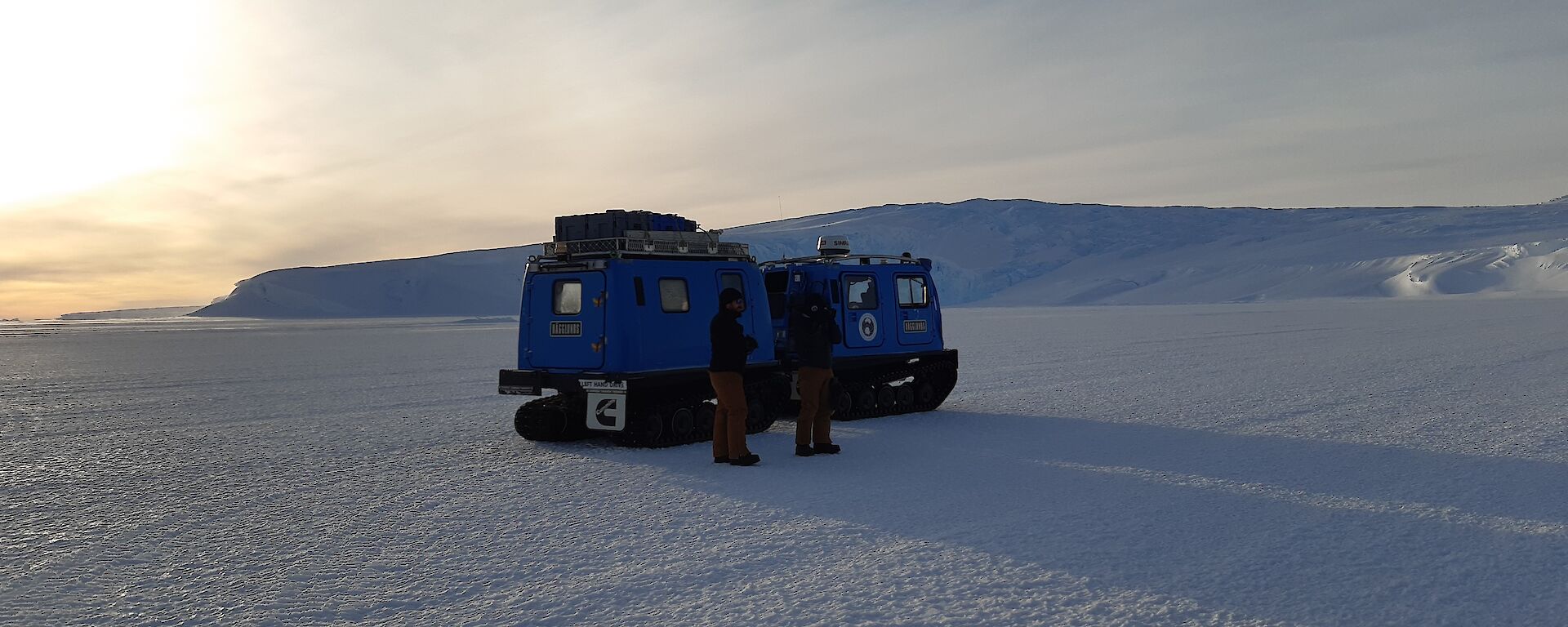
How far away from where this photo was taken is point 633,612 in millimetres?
5184

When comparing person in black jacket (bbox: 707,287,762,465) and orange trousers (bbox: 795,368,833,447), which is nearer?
person in black jacket (bbox: 707,287,762,465)

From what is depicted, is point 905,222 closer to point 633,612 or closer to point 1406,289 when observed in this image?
point 1406,289

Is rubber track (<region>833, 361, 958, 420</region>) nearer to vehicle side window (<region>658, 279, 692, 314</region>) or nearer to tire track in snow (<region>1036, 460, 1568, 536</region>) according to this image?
vehicle side window (<region>658, 279, 692, 314</region>)

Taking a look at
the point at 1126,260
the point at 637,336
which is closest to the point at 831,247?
the point at 637,336

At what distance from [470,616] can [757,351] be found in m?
A: 7.52

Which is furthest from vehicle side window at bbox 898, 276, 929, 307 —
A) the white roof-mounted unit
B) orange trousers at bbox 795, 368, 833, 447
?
orange trousers at bbox 795, 368, 833, 447

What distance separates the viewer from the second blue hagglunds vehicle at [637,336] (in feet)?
36.9

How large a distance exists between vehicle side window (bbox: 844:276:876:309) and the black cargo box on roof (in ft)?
8.08

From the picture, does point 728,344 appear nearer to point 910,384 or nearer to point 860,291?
point 860,291

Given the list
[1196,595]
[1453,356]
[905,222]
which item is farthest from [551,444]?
[905,222]

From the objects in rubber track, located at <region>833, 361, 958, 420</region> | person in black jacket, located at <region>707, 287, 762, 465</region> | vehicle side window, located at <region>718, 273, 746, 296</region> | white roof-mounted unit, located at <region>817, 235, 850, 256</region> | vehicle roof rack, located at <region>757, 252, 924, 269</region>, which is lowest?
rubber track, located at <region>833, 361, 958, 420</region>

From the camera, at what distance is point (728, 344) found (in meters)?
9.85

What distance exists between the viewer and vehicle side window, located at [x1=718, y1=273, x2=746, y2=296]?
12328 millimetres

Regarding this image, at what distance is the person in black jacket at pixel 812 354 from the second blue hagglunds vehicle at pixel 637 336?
20cm
